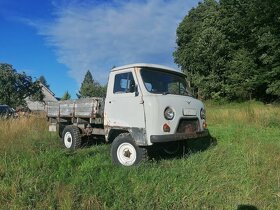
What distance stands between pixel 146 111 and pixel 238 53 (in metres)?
37.0

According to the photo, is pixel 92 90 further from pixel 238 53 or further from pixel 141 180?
pixel 141 180

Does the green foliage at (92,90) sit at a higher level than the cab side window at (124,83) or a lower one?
higher

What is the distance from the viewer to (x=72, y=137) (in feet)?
36.1

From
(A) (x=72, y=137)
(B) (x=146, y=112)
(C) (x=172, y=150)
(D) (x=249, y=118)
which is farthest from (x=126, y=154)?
(D) (x=249, y=118)

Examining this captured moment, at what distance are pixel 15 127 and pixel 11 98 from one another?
129 ft

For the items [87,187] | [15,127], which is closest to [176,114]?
[87,187]

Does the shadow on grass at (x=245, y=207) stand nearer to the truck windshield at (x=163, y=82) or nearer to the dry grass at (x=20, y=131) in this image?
the truck windshield at (x=163, y=82)

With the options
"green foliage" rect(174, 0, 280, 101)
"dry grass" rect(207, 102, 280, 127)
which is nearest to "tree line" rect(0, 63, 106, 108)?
"green foliage" rect(174, 0, 280, 101)

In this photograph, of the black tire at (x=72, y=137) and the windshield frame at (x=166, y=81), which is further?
the black tire at (x=72, y=137)

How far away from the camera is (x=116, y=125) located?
347 inches

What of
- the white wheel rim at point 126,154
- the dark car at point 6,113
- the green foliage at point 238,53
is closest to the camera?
the white wheel rim at point 126,154

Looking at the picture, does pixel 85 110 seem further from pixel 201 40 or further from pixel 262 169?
pixel 201 40

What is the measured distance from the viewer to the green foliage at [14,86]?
49750 mm

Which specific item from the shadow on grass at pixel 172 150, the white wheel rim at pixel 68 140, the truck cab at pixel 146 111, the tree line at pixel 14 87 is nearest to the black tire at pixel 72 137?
the white wheel rim at pixel 68 140
